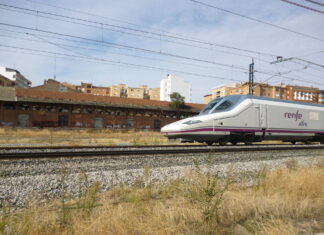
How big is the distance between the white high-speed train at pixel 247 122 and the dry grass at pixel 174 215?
6.19m

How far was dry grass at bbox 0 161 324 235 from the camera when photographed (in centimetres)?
232

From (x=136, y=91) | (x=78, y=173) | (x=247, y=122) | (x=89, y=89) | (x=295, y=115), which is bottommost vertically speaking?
A: (x=78, y=173)

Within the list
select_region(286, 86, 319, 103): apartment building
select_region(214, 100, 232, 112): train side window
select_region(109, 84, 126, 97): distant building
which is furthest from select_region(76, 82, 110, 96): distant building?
select_region(214, 100, 232, 112): train side window

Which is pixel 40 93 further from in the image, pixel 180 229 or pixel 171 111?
pixel 180 229

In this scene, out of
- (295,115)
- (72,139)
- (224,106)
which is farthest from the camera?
(72,139)

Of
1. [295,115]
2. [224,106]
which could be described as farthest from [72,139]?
[295,115]

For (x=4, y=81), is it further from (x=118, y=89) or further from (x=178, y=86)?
(x=178, y=86)

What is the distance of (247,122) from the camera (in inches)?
431

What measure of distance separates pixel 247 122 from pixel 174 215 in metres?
9.29

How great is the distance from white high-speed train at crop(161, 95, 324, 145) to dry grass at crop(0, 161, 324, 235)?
619 centimetres

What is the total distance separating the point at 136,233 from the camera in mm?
2273

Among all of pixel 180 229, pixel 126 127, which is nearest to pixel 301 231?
pixel 180 229

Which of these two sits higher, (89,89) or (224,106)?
(89,89)

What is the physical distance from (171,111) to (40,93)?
63.8 feet
